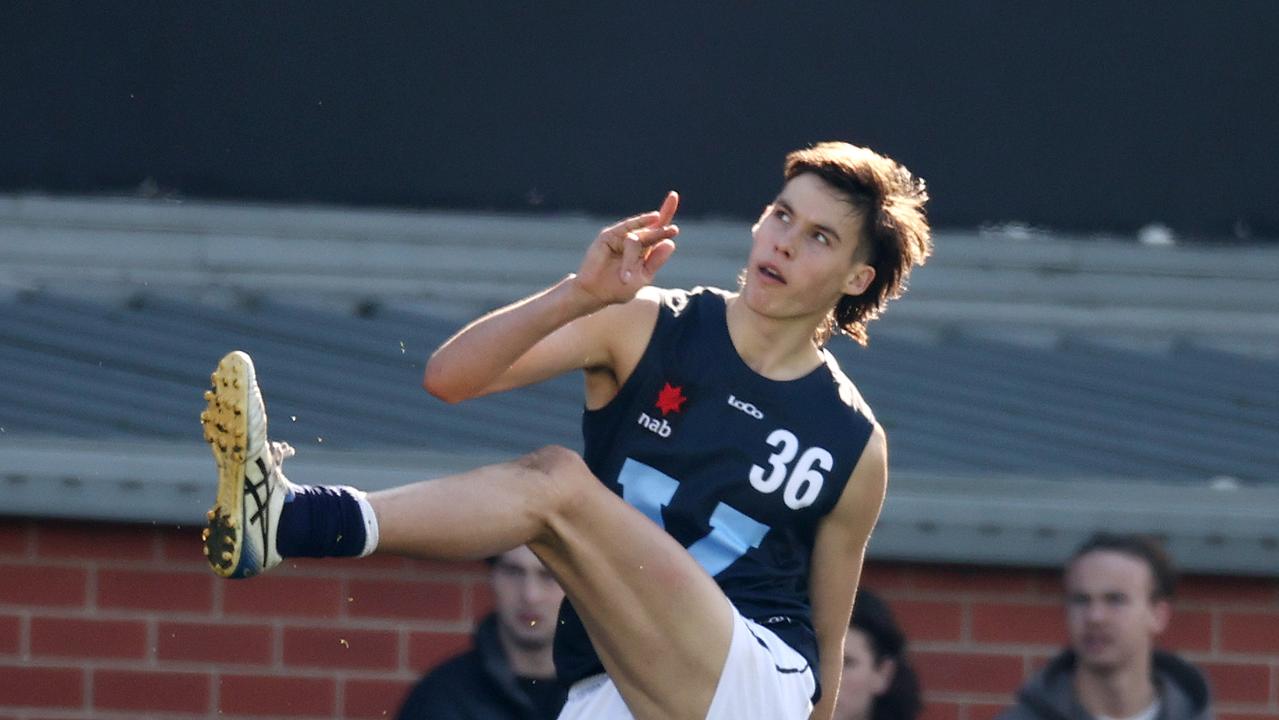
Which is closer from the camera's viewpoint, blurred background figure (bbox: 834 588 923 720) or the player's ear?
the player's ear

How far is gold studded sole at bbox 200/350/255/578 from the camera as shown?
3.67m

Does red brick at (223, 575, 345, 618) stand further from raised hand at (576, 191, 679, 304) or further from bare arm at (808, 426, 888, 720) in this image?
raised hand at (576, 191, 679, 304)

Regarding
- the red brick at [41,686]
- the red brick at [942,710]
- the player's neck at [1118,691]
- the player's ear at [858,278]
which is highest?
the player's ear at [858,278]

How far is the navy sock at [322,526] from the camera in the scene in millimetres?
3674

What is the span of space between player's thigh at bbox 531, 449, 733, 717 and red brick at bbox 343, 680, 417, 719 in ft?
5.01

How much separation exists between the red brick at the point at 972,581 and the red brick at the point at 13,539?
2181 millimetres

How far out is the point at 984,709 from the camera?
549 cm

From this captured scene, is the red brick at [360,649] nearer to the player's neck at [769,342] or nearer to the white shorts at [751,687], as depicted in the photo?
the white shorts at [751,687]

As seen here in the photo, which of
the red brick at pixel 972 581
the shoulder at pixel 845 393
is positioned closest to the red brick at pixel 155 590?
the red brick at pixel 972 581

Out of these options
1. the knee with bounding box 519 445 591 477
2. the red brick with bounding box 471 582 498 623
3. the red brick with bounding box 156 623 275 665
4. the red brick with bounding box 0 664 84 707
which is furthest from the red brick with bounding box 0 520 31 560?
the knee with bounding box 519 445 591 477

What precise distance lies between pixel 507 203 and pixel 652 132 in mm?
503

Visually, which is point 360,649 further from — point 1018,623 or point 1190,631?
point 1190,631

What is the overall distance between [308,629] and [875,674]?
1.47 m

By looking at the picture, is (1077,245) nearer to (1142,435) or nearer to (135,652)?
(1142,435)
